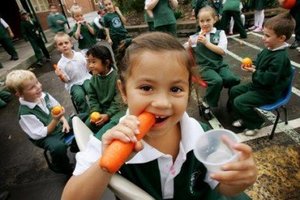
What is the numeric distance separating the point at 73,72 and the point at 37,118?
136cm

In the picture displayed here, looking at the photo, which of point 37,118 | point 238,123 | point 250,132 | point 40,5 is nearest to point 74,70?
point 37,118

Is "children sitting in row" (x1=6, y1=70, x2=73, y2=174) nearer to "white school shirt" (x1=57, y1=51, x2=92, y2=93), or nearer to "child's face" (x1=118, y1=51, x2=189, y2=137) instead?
"white school shirt" (x1=57, y1=51, x2=92, y2=93)

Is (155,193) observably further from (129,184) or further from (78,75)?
(78,75)

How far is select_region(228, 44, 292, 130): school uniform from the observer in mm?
2785

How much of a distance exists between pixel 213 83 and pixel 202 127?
2051mm

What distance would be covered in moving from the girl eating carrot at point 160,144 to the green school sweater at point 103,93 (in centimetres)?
168

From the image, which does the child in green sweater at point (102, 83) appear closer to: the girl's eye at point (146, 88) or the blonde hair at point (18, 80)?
the blonde hair at point (18, 80)

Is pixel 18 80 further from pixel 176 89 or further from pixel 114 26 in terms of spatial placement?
pixel 114 26

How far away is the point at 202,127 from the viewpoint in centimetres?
150

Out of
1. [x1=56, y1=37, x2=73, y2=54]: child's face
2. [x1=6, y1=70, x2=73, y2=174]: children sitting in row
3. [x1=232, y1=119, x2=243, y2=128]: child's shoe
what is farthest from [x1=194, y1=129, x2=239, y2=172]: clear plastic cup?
[x1=56, y1=37, x2=73, y2=54]: child's face

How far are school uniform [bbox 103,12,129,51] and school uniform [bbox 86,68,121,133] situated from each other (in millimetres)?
3166

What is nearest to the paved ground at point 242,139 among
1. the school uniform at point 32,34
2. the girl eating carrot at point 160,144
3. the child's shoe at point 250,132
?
the child's shoe at point 250,132

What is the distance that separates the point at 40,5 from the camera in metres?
17.5

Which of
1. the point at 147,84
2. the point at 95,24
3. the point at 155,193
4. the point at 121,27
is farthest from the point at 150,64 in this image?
the point at 95,24
